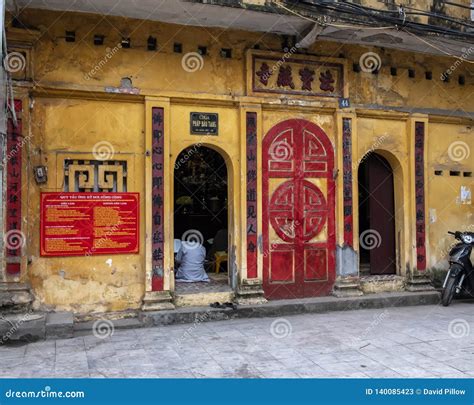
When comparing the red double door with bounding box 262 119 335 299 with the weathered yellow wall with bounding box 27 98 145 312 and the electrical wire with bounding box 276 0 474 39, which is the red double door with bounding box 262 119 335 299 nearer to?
the electrical wire with bounding box 276 0 474 39

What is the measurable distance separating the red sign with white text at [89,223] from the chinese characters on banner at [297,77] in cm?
284

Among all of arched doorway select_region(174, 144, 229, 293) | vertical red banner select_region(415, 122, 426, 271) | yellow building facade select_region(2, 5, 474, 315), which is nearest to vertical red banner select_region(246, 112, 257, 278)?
yellow building facade select_region(2, 5, 474, 315)

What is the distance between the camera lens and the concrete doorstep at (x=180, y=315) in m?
6.23

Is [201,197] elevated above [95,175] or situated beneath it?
situated beneath

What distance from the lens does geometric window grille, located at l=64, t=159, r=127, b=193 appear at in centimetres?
703

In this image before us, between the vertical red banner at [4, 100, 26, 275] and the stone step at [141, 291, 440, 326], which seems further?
the stone step at [141, 291, 440, 326]

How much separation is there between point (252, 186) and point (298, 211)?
0.94 metres

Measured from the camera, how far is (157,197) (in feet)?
24.2

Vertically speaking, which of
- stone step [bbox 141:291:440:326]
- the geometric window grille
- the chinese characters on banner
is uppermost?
the chinese characters on banner

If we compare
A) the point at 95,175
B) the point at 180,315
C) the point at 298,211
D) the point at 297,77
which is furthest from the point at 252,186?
the point at 95,175

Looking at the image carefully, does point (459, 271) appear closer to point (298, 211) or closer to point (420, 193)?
point (420, 193)

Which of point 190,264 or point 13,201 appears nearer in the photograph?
point 13,201

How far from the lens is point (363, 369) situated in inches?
200

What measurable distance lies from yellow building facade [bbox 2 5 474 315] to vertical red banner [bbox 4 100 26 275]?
76 mm
